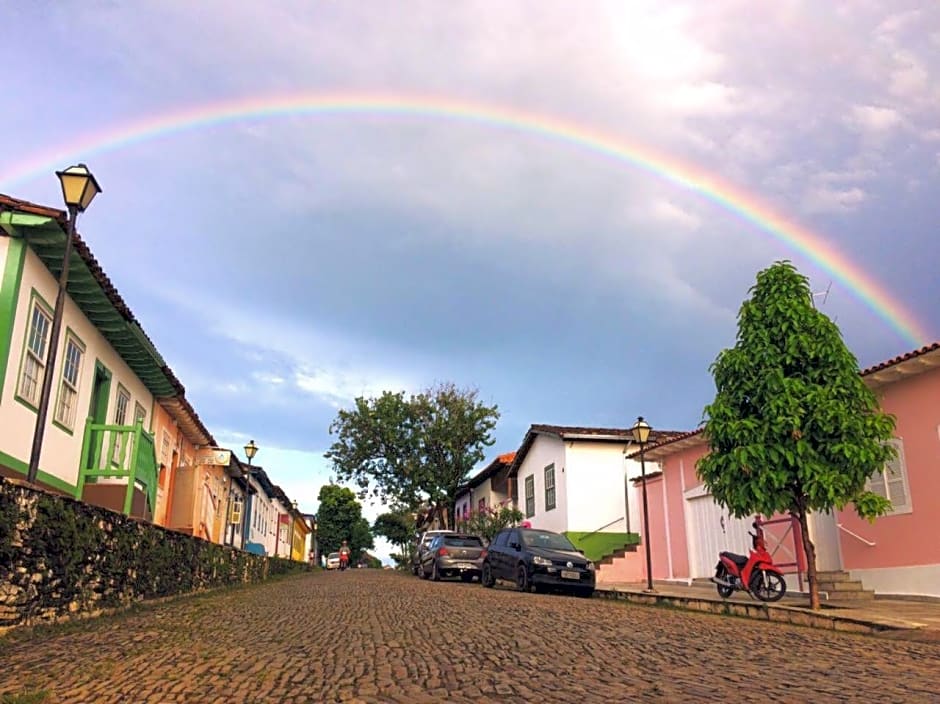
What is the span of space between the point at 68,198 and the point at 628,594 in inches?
503

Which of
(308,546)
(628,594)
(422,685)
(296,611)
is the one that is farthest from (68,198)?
(308,546)

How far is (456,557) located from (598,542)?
5.56 metres

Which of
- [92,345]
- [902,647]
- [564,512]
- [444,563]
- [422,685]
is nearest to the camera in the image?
[422,685]

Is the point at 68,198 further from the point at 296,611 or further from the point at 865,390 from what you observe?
the point at 865,390

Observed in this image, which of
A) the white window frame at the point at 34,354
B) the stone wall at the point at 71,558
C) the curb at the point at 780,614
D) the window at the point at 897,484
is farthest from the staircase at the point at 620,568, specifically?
the white window frame at the point at 34,354

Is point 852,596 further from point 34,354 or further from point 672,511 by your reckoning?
point 34,354

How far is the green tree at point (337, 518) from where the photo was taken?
87.2 metres

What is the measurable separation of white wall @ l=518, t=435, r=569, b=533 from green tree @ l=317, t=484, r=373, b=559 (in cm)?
5708

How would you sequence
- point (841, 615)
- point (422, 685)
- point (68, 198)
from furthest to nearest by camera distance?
point (841, 615) < point (68, 198) < point (422, 685)

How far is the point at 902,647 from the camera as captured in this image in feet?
25.8

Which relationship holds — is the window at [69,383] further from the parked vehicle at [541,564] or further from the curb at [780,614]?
the curb at [780,614]

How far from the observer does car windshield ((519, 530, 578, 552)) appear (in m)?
17.7

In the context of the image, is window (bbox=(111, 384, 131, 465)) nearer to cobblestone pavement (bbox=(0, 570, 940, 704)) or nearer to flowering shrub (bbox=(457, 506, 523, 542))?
cobblestone pavement (bbox=(0, 570, 940, 704))

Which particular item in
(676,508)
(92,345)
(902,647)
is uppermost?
(92,345)
